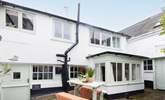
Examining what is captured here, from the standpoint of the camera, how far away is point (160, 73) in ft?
53.6

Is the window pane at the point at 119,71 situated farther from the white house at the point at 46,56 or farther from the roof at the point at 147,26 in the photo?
the roof at the point at 147,26

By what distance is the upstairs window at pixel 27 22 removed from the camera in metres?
12.2

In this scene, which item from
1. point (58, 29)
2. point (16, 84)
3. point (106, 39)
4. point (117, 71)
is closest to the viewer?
point (16, 84)

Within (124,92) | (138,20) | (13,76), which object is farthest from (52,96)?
(138,20)

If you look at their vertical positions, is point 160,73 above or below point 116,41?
below

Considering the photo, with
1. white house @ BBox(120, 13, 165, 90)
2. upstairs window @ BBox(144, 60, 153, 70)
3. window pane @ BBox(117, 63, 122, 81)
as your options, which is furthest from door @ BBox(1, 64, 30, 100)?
upstairs window @ BBox(144, 60, 153, 70)

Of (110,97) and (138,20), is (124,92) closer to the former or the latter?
(110,97)

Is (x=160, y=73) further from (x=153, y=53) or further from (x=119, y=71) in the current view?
(x=119, y=71)

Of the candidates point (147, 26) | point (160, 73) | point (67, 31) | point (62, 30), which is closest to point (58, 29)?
point (62, 30)

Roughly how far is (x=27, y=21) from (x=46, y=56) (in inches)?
110

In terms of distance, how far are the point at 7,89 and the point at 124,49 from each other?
12.4 meters

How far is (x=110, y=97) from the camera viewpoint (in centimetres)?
1262

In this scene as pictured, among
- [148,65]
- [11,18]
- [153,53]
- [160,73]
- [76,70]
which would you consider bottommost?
[160,73]

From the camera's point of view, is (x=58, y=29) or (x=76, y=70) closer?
(x=58, y=29)
